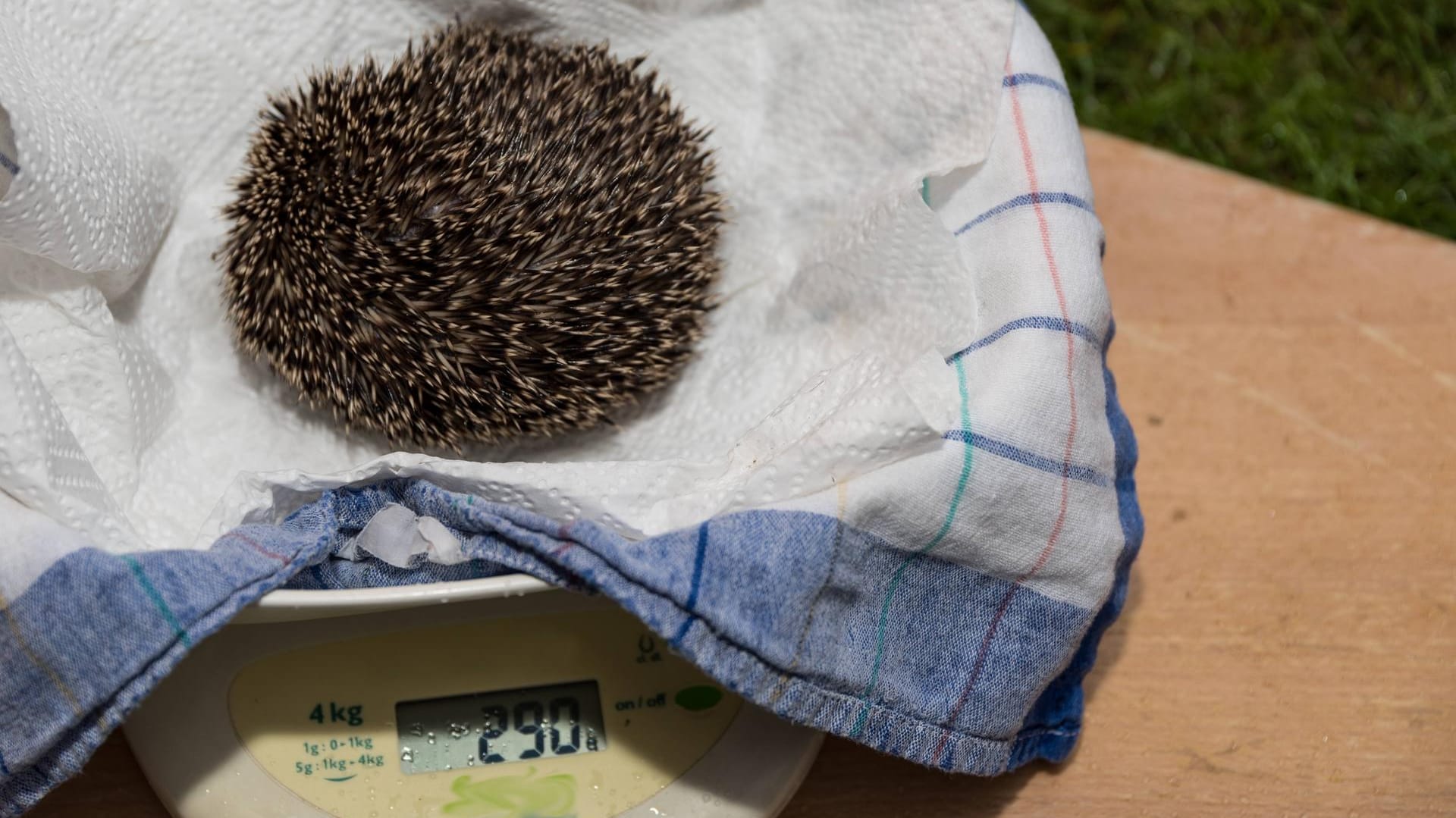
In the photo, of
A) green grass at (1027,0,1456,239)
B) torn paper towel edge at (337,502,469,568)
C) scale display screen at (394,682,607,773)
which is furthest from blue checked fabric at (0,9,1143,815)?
green grass at (1027,0,1456,239)

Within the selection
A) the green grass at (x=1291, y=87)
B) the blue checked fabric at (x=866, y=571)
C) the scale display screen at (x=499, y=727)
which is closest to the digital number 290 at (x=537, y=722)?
the scale display screen at (x=499, y=727)

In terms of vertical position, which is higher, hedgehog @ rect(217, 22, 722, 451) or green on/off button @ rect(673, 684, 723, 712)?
hedgehog @ rect(217, 22, 722, 451)

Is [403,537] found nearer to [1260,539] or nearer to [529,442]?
[529,442]

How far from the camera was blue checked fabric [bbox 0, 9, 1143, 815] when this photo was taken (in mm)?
763

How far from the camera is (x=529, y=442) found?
1.07 metres

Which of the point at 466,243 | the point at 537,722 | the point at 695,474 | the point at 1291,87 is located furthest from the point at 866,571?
the point at 1291,87

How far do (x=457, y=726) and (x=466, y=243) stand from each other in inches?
14.3

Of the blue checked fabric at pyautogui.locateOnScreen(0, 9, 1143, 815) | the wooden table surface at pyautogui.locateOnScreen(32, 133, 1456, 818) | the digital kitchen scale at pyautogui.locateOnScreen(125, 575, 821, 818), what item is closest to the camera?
the blue checked fabric at pyautogui.locateOnScreen(0, 9, 1143, 815)

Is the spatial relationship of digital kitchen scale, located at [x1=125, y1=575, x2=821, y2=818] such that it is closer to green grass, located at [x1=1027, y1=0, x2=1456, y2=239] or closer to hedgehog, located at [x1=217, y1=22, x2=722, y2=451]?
hedgehog, located at [x1=217, y1=22, x2=722, y2=451]

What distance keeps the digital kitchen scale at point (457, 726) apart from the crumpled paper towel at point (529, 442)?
10 cm

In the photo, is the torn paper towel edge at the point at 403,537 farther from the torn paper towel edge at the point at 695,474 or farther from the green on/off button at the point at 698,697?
the green on/off button at the point at 698,697

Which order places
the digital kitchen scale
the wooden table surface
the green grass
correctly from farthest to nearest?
the green grass → the wooden table surface → the digital kitchen scale

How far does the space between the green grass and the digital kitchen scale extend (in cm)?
124

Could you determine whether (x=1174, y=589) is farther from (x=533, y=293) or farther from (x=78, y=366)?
(x=78, y=366)
